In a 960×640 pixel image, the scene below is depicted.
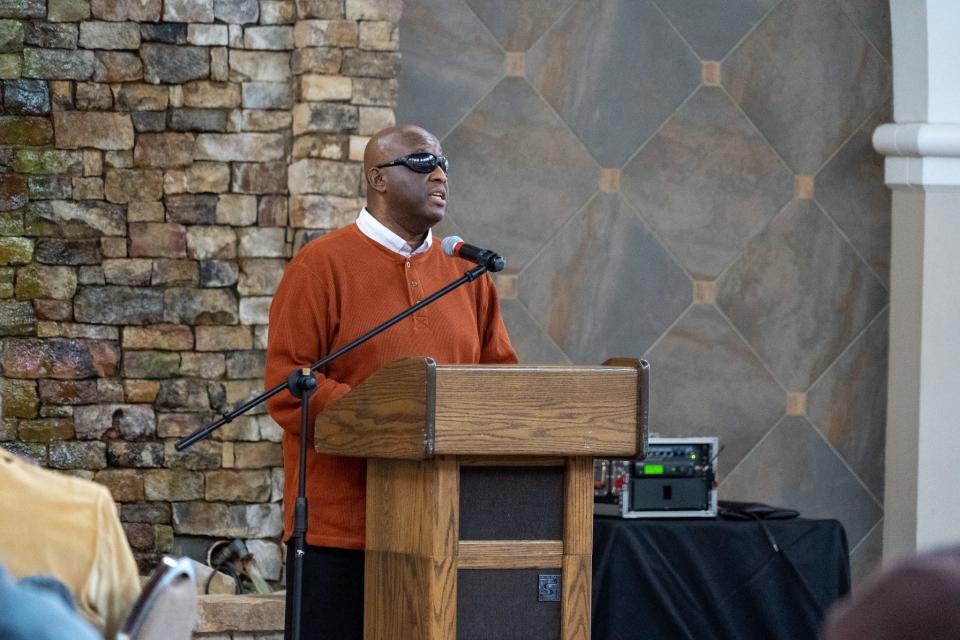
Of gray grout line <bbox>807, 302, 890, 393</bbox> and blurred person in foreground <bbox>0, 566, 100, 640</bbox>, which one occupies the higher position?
gray grout line <bbox>807, 302, 890, 393</bbox>

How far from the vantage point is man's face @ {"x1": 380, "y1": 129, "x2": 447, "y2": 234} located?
364cm

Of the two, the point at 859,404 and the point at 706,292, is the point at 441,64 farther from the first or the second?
the point at 859,404

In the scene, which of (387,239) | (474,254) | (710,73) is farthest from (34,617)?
(710,73)

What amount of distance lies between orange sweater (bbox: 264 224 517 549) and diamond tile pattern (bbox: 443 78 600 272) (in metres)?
1.47

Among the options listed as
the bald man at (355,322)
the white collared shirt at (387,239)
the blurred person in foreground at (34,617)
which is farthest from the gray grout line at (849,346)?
the blurred person in foreground at (34,617)

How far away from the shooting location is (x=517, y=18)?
5.16 m

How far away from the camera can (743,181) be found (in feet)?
17.5

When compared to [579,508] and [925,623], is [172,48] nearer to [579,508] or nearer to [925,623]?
[579,508]

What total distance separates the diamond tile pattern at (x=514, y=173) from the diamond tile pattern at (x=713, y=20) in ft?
1.77

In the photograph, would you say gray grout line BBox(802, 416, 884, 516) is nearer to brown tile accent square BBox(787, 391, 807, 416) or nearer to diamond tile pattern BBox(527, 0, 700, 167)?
brown tile accent square BBox(787, 391, 807, 416)

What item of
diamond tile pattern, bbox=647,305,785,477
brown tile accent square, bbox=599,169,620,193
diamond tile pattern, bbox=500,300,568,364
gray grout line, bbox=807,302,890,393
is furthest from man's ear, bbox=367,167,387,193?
gray grout line, bbox=807,302,890,393

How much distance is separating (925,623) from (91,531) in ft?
4.23

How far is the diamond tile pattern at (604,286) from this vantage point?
5.22m

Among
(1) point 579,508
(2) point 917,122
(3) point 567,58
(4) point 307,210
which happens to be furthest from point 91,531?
(2) point 917,122
